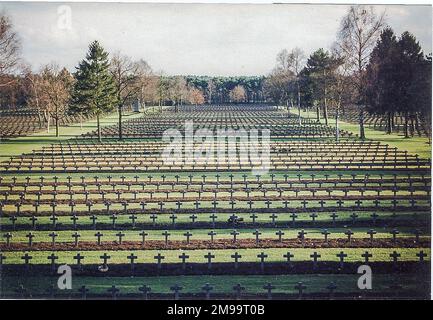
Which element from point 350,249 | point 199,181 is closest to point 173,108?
point 199,181

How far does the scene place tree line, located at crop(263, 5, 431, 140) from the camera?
19.9 metres

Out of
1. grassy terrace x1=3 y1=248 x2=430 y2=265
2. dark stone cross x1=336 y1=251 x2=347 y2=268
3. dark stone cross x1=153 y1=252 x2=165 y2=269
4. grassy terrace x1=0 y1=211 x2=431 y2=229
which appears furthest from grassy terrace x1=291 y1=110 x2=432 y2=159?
dark stone cross x1=153 y1=252 x2=165 y2=269

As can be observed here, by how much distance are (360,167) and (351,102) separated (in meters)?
9.04

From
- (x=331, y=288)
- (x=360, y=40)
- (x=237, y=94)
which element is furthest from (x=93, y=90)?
(x=331, y=288)

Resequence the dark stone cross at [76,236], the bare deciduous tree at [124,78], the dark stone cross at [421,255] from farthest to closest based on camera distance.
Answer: the bare deciduous tree at [124,78] < the dark stone cross at [76,236] < the dark stone cross at [421,255]

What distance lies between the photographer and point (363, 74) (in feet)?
91.7

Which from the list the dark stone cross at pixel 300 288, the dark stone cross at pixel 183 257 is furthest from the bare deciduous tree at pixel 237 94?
the dark stone cross at pixel 300 288

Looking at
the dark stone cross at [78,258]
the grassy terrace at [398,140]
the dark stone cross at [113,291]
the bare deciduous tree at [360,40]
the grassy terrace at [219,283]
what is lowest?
the grassy terrace at [219,283]

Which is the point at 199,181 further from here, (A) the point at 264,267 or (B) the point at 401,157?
(B) the point at 401,157

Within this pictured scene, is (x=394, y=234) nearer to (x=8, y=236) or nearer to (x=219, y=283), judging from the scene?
(x=219, y=283)

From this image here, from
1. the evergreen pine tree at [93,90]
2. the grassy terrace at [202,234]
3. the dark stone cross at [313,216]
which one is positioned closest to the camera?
the grassy terrace at [202,234]

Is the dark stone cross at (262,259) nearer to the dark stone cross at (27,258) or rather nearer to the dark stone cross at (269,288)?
the dark stone cross at (269,288)

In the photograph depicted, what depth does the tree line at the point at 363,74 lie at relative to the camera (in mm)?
19875

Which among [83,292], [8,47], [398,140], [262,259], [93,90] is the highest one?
[8,47]
